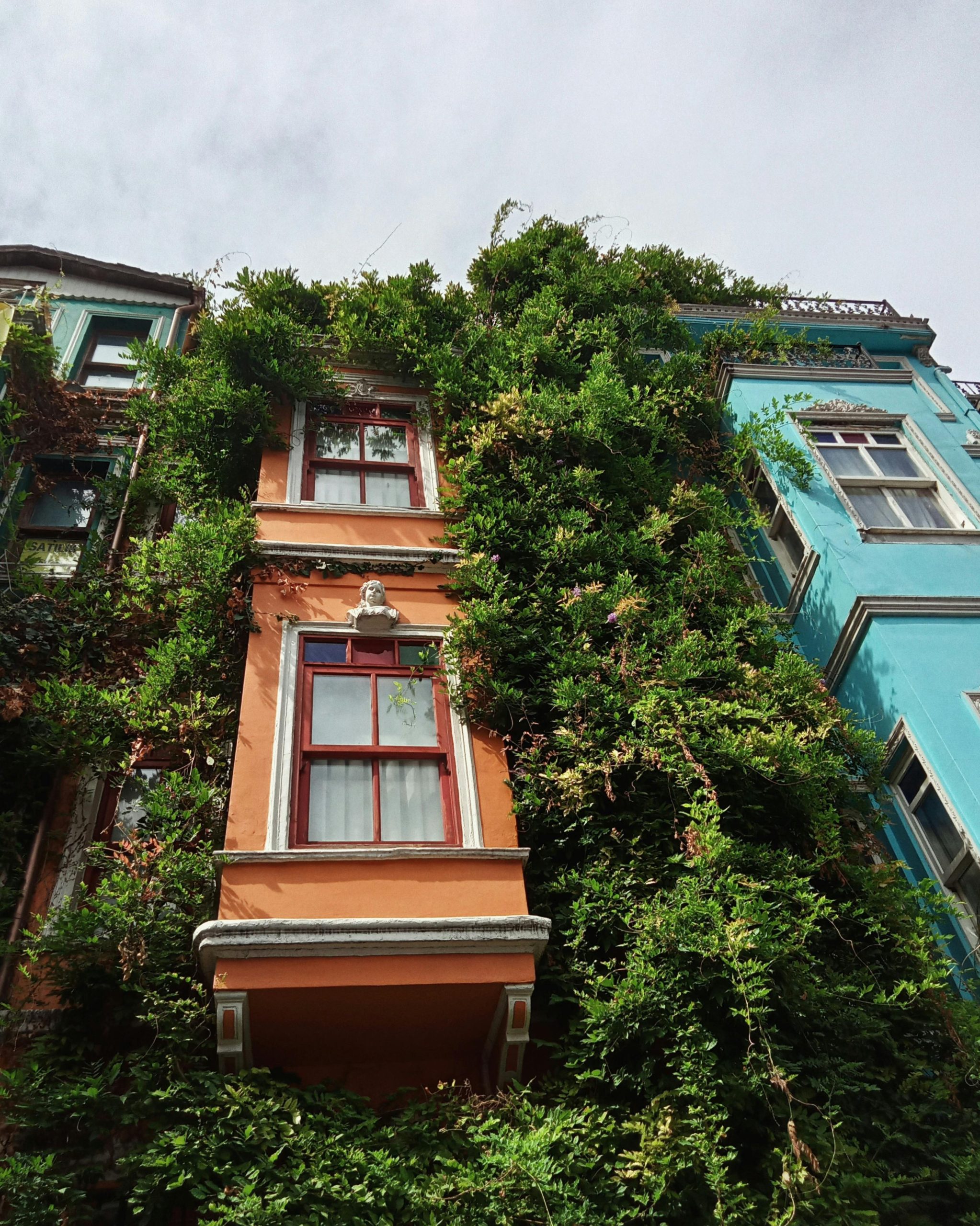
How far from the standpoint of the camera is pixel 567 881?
7.15 m

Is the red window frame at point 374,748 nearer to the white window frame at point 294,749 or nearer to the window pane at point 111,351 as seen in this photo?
the white window frame at point 294,749

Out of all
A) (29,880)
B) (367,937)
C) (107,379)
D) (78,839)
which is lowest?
(367,937)

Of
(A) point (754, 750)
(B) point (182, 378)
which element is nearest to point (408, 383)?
(B) point (182, 378)

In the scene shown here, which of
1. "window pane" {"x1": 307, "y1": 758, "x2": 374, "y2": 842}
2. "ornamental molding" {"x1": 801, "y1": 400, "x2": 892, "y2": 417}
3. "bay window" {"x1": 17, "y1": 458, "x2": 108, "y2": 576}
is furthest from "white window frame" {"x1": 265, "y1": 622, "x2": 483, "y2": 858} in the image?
"ornamental molding" {"x1": 801, "y1": 400, "x2": 892, "y2": 417}

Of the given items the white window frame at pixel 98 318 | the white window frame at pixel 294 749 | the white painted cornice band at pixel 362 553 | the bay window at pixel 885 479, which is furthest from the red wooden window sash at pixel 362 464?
the bay window at pixel 885 479

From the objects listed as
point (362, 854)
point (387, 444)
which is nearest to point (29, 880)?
point (362, 854)

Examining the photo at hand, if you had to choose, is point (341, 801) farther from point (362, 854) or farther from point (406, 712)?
point (406, 712)

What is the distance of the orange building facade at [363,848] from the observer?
21.0 feet

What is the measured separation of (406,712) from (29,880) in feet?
10.5

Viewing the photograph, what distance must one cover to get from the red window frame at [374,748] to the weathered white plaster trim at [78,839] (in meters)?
1.81

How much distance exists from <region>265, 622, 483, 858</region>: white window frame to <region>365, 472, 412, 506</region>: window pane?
1933mm

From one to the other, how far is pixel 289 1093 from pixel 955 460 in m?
9.73

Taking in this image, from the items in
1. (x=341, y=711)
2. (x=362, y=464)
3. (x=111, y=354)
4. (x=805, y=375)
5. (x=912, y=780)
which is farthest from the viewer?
(x=111, y=354)

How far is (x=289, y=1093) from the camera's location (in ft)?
20.0
